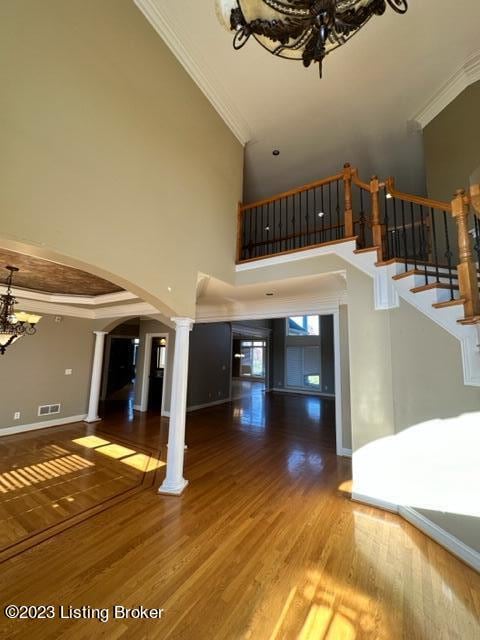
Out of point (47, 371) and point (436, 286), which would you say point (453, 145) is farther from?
point (47, 371)

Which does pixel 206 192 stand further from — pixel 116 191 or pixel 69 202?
pixel 69 202

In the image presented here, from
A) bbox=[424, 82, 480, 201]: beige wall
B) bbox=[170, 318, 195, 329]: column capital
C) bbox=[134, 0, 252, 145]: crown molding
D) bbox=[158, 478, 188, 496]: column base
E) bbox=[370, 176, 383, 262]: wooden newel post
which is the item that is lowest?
bbox=[158, 478, 188, 496]: column base

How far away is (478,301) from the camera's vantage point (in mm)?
2221

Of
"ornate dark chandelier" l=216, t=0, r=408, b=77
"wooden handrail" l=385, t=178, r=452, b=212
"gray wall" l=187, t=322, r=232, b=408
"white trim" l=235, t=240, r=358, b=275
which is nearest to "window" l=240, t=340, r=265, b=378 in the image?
"gray wall" l=187, t=322, r=232, b=408

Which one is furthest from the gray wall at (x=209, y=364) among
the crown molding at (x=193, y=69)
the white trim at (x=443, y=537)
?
the white trim at (x=443, y=537)

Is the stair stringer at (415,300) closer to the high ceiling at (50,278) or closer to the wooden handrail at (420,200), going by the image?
the wooden handrail at (420,200)

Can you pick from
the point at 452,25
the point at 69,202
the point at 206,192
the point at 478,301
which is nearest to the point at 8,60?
the point at 69,202

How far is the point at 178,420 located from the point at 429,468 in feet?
8.72

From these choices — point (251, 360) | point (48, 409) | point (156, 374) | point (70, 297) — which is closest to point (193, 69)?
point (70, 297)

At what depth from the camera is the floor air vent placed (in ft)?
18.3

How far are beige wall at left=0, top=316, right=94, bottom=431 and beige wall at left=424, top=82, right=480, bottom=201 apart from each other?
7498mm

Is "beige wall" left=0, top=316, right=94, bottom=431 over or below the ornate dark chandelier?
below

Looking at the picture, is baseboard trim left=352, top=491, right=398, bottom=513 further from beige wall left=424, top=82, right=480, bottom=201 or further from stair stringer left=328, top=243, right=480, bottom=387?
beige wall left=424, top=82, right=480, bottom=201

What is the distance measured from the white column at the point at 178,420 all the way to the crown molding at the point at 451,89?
15.6ft
